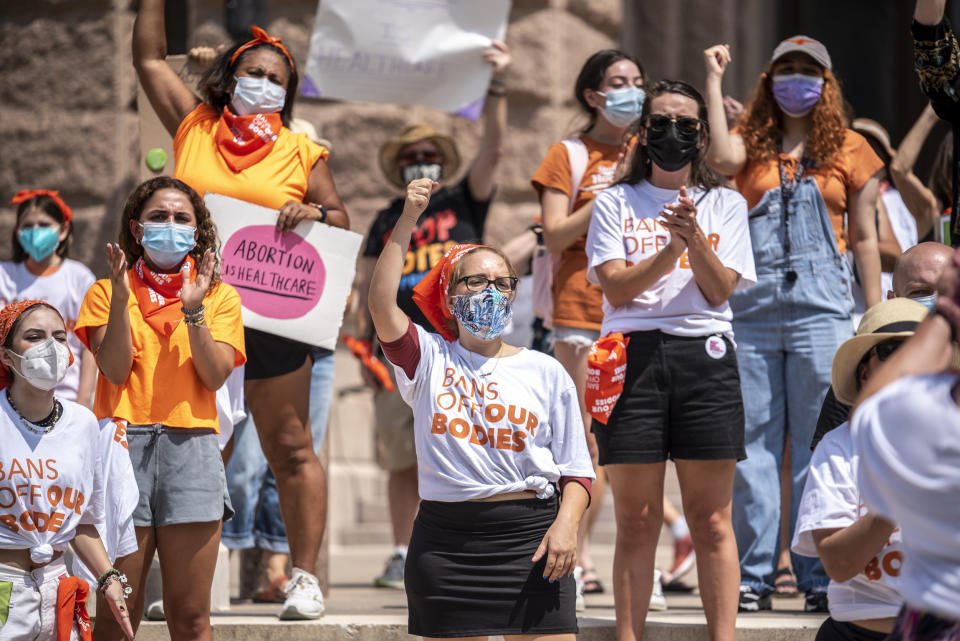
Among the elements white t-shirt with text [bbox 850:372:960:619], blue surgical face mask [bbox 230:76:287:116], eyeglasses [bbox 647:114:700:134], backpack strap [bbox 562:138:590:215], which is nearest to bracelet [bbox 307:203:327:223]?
blue surgical face mask [bbox 230:76:287:116]

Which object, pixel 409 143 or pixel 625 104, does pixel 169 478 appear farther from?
pixel 409 143

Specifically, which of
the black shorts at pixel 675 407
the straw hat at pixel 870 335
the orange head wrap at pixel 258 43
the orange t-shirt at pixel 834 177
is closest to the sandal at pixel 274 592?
the black shorts at pixel 675 407

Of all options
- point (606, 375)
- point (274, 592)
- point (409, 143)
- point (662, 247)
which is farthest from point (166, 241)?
point (409, 143)

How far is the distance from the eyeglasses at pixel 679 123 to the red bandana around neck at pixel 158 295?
1735 millimetres

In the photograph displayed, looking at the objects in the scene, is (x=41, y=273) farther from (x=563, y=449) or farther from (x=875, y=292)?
(x=875, y=292)

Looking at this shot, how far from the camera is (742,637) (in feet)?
16.7

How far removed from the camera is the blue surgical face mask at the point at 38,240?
654 centimetres

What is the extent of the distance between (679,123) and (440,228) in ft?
5.33

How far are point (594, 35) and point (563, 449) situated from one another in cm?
538

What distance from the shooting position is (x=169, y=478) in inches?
184

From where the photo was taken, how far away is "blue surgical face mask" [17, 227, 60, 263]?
6.54 meters

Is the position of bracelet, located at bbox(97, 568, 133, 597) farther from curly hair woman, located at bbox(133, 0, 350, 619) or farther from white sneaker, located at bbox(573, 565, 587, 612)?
white sneaker, located at bbox(573, 565, 587, 612)

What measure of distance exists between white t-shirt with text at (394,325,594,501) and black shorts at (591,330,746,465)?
20.1 inches

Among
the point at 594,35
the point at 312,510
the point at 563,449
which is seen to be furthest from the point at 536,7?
the point at 563,449
